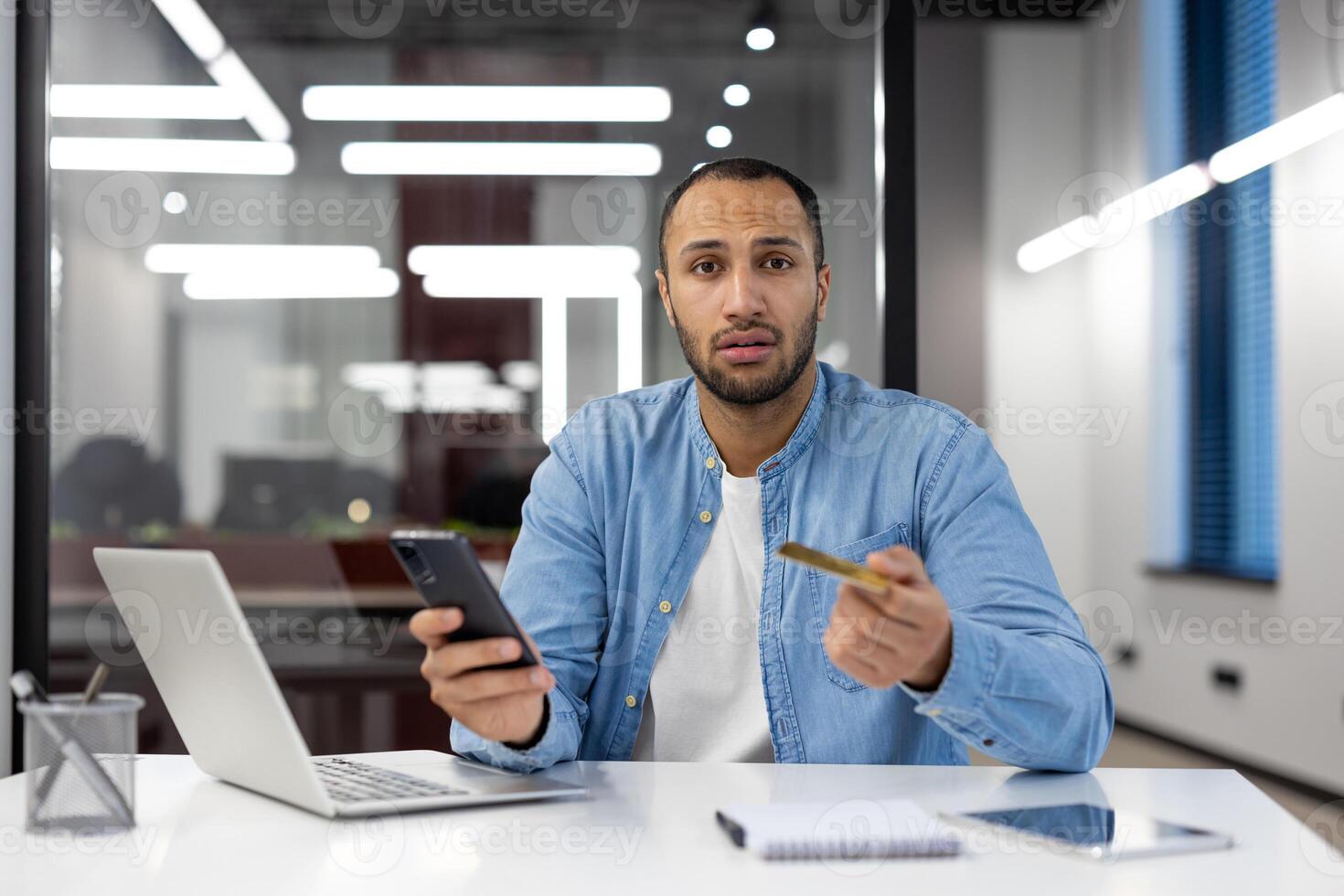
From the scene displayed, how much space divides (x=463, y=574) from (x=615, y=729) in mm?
606

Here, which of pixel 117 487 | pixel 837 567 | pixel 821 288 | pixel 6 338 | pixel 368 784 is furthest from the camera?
pixel 117 487

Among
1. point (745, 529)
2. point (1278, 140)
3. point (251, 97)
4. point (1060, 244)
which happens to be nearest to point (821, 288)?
point (745, 529)

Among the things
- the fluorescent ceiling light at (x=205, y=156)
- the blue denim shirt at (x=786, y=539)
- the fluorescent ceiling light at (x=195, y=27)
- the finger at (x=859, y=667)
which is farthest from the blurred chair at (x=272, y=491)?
the finger at (x=859, y=667)

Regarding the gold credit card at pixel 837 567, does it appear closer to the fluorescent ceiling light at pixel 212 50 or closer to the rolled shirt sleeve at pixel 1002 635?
the rolled shirt sleeve at pixel 1002 635

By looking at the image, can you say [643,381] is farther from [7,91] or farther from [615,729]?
[7,91]

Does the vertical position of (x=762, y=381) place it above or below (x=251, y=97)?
below

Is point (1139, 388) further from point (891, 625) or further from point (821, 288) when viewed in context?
point (891, 625)

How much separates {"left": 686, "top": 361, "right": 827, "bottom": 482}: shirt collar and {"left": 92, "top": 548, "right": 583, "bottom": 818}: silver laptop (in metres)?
0.59

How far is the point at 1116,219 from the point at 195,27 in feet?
11.6

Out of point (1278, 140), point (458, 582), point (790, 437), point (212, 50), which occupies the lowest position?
point (458, 582)

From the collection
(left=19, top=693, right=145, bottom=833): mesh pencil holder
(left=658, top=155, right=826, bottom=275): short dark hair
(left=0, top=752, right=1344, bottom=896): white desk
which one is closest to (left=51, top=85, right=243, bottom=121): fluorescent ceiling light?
(left=658, top=155, right=826, bottom=275): short dark hair

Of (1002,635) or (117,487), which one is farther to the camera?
(117,487)

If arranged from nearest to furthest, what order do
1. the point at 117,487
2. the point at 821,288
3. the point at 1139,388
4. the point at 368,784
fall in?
the point at 368,784, the point at 821,288, the point at 117,487, the point at 1139,388

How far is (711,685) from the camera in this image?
156 centimetres
